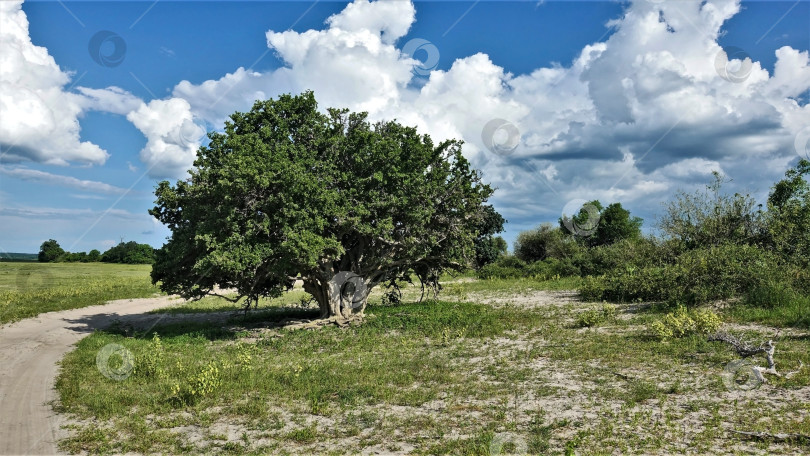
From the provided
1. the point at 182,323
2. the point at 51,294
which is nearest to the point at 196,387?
the point at 182,323

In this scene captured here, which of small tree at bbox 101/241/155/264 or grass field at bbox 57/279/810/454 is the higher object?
small tree at bbox 101/241/155/264

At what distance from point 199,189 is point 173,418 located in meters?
11.2

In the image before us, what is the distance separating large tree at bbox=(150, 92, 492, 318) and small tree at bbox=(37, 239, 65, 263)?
77077mm

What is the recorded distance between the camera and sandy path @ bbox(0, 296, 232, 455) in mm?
8875

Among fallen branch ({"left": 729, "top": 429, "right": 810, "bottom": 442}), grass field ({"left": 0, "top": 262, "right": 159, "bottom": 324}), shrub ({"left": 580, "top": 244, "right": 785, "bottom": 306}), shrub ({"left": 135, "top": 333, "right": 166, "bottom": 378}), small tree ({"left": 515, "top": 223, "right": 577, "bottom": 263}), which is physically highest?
small tree ({"left": 515, "top": 223, "right": 577, "bottom": 263})

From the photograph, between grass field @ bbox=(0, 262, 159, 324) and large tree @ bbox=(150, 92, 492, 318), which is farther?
grass field @ bbox=(0, 262, 159, 324)

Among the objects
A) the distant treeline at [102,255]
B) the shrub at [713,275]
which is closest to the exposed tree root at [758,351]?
the shrub at [713,275]

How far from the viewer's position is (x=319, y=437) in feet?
27.6

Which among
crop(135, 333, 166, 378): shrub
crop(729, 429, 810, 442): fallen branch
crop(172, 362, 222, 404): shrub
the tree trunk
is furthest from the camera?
the tree trunk

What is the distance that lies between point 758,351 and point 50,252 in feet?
320

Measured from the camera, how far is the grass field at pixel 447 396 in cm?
799

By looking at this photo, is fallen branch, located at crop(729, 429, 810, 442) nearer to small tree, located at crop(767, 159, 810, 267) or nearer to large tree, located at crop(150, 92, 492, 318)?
large tree, located at crop(150, 92, 492, 318)

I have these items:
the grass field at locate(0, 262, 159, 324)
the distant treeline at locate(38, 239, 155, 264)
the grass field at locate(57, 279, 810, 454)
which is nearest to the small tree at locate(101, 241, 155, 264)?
the distant treeline at locate(38, 239, 155, 264)

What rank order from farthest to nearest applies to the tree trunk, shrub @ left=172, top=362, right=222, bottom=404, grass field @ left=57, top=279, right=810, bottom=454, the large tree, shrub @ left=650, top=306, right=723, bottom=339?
the tree trunk, the large tree, shrub @ left=650, top=306, right=723, bottom=339, shrub @ left=172, top=362, right=222, bottom=404, grass field @ left=57, top=279, right=810, bottom=454
